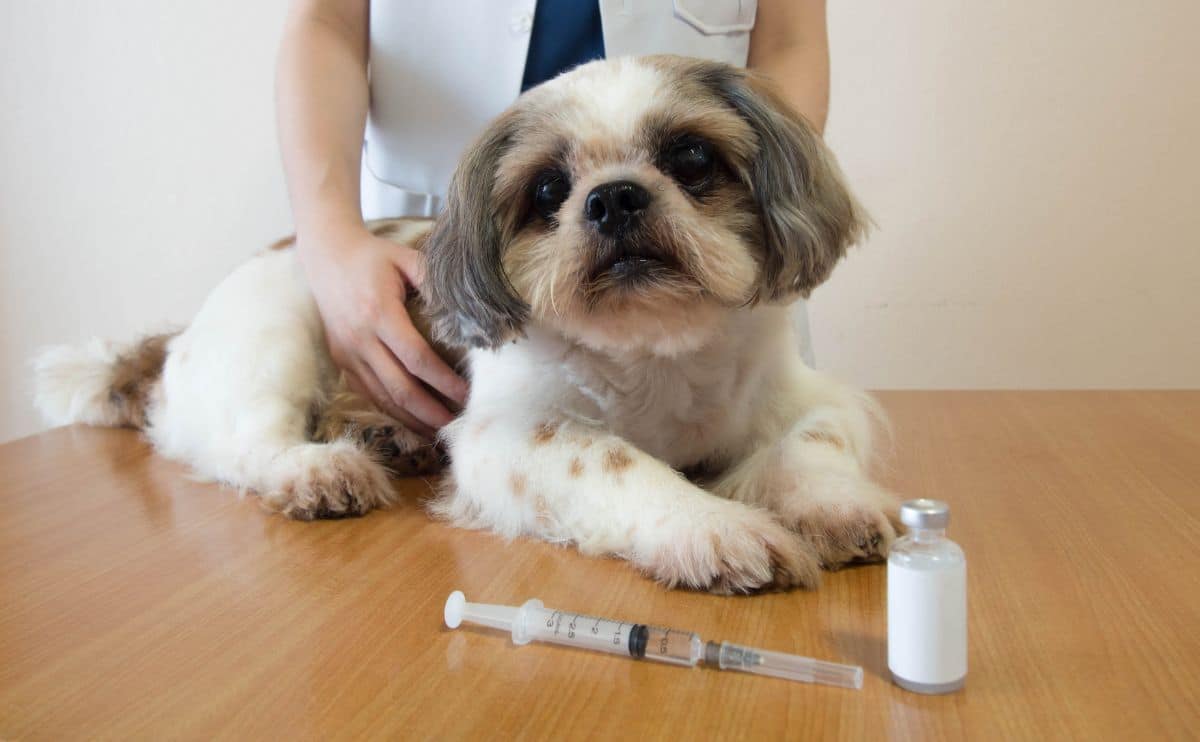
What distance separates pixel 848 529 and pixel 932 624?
14.5 inches

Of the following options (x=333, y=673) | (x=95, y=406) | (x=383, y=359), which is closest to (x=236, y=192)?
(x=95, y=406)

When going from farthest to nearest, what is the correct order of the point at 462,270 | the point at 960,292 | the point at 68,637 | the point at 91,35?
the point at 91,35 → the point at 960,292 → the point at 462,270 → the point at 68,637

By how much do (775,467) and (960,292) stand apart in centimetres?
189

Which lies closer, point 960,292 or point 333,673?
point 333,673

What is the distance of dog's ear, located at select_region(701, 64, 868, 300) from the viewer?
1.26 meters

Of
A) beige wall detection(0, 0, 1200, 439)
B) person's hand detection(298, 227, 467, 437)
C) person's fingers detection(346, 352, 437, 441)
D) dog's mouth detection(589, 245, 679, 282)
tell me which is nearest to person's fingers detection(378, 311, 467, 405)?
person's hand detection(298, 227, 467, 437)

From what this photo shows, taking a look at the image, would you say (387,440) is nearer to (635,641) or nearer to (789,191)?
(789,191)

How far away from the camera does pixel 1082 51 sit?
9.05 ft

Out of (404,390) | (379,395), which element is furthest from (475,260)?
(379,395)

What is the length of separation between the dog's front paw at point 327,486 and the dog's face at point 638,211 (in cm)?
31

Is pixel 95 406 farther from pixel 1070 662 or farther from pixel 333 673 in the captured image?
pixel 1070 662

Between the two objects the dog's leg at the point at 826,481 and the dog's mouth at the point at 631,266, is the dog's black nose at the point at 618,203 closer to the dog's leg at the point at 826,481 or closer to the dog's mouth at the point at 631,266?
the dog's mouth at the point at 631,266

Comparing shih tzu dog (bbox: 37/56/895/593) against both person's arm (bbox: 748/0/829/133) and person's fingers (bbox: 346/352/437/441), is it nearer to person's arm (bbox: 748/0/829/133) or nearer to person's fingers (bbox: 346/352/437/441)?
person's fingers (bbox: 346/352/437/441)

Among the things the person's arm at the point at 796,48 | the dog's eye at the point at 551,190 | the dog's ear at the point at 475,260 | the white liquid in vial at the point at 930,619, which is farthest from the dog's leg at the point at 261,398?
the person's arm at the point at 796,48
